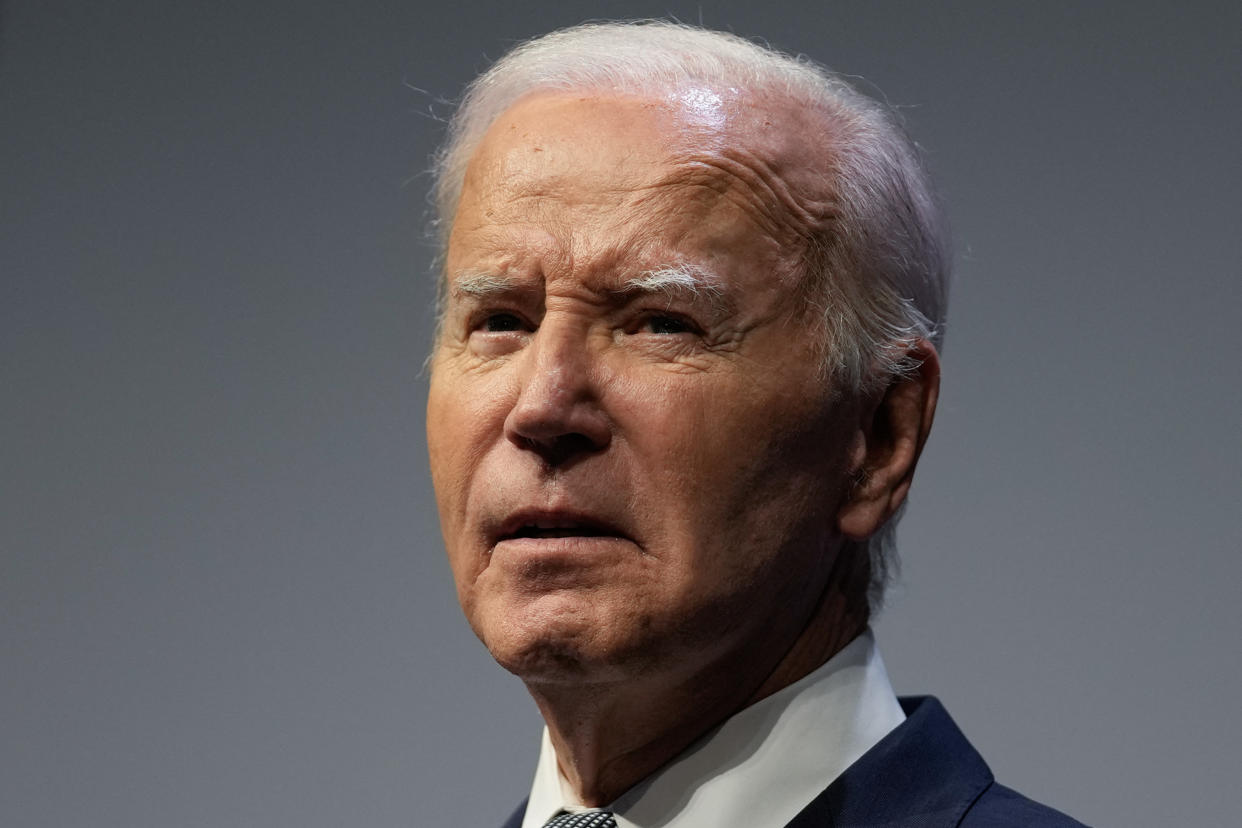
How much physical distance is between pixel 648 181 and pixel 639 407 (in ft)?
0.74

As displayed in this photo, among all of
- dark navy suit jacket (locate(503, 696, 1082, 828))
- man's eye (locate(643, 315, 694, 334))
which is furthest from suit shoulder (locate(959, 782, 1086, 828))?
man's eye (locate(643, 315, 694, 334))

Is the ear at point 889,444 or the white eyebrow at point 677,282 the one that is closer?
the white eyebrow at point 677,282

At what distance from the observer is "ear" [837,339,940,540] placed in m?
1.76

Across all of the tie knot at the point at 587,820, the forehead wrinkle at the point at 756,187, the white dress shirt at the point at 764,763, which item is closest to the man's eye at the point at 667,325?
the forehead wrinkle at the point at 756,187

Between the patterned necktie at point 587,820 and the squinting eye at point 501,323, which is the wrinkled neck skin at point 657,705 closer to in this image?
the patterned necktie at point 587,820

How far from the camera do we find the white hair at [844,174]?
1.74 metres

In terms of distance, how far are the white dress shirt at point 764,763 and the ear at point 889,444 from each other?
0.56ft

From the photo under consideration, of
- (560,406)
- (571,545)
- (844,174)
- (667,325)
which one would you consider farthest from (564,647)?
(844,174)

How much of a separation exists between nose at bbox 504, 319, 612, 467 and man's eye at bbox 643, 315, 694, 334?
0.23 ft

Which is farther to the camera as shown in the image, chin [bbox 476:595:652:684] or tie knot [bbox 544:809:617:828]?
tie knot [bbox 544:809:617:828]

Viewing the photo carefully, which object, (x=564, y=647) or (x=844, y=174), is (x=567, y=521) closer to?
(x=564, y=647)

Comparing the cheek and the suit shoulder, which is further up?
the cheek

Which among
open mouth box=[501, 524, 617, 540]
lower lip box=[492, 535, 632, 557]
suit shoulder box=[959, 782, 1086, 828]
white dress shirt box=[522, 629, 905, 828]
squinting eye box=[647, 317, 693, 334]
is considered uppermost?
squinting eye box=[647, 317, 693, 334]

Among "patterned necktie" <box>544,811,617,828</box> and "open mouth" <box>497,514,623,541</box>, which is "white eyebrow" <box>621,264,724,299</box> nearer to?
"open mouth" <box>497,514,623,541</box>
